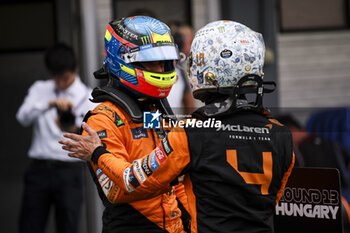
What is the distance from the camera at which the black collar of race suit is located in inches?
83.4

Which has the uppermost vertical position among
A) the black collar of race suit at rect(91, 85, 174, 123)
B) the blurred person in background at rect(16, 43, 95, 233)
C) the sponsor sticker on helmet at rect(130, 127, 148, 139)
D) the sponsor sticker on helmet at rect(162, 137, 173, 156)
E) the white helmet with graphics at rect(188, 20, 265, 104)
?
the white helmet with graphics at rect(188, 20, 265, 104)

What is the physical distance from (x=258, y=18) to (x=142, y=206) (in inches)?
155

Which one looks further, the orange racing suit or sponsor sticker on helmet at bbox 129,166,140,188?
the orange racing suit

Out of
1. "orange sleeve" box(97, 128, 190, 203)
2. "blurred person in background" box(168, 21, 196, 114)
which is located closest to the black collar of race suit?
"orange sleeve" box(97, 128, 190, 203)

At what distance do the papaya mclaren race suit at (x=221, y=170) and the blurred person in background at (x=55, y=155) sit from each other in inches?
89.8

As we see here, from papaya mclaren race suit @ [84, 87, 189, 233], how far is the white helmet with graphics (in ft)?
1.26

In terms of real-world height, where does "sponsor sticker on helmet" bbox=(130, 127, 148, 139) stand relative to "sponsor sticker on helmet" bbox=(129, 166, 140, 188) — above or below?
above

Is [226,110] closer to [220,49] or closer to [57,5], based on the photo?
[220,49]

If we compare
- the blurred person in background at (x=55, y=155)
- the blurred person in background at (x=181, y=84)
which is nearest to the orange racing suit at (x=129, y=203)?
the blurred person in background at (x=181, y=84)

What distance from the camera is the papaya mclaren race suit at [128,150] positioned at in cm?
205

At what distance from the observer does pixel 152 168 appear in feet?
5.77

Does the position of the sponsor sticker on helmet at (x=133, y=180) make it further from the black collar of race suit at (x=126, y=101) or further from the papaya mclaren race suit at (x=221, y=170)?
the black collar of race suit at (x=126, y=101)

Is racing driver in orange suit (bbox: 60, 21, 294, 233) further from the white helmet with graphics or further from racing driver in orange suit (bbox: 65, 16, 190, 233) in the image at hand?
racing driver in orange suit (bbox: 65, 16, 190, 233)

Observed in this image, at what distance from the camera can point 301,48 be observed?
6.18m
